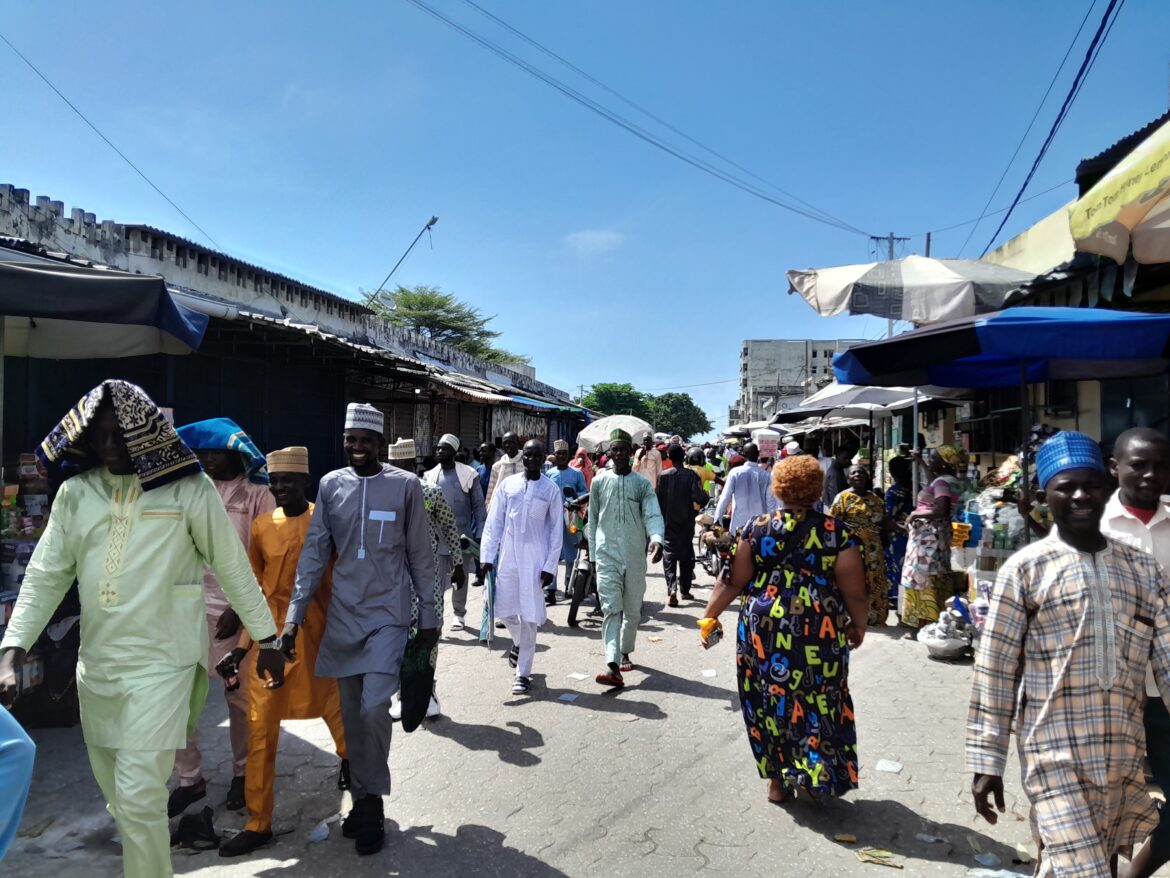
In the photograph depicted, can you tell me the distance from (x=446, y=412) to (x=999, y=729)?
17548 millimetres

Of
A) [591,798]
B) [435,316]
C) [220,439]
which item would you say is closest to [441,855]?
[591,798]

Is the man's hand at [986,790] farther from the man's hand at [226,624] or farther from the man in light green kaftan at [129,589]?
the man's hand at [226,624]

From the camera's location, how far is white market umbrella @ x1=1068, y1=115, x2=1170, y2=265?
336cm

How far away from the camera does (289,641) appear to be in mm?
3439

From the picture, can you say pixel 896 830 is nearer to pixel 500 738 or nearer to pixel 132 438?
pixel 500 738

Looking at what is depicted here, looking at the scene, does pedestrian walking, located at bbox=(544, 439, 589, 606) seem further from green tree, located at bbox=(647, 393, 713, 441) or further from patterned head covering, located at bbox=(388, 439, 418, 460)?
green tree, located at bbox=(647, 393, 713, 441)

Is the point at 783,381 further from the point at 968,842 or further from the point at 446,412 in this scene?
the point at 968,842

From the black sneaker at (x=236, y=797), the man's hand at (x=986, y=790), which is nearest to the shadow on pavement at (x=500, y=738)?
the black sneaker at (x=236, y=797)

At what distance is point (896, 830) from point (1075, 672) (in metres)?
1.59

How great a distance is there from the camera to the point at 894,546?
8383mm

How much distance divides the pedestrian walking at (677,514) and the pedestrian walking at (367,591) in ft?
17.8

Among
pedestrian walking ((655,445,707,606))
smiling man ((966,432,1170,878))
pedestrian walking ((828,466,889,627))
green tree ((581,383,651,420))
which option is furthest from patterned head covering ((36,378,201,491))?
green tree ((581,383,651,420))

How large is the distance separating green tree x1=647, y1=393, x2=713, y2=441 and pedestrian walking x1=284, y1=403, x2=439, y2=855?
81.4 metres

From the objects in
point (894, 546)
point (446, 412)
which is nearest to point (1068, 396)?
point (894, 546)
